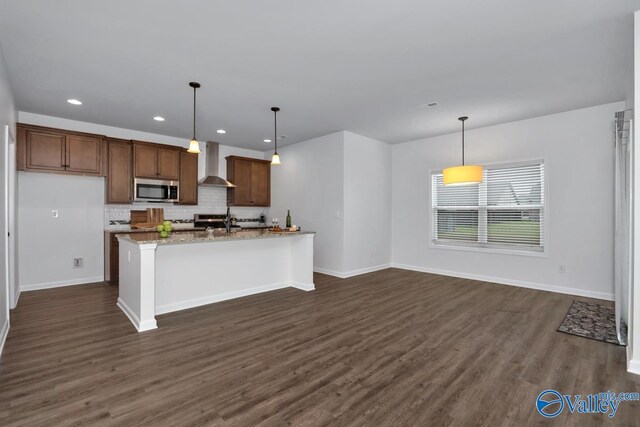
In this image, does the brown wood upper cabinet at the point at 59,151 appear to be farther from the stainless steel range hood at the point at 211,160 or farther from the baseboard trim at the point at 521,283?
the baseboard trim at the point at 521,283

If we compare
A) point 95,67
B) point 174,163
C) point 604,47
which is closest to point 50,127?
point 174,163

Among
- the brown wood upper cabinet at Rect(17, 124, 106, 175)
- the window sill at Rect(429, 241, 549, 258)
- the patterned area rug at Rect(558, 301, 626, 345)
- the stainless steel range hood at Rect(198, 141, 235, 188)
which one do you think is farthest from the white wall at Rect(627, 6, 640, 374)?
the brown wood upper cabinet at Rect(17, 124, 106, 175)

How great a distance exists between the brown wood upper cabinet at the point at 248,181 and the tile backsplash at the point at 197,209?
0.24 meters

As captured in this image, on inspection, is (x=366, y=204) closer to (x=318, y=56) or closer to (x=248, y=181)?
(x=248, y=181)

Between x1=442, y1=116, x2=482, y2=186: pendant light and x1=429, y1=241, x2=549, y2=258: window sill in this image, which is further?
x1=429, y1=241, x2=549, y2=258: window sill

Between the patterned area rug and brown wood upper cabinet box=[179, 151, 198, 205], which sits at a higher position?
brown wood upper cabinet box=[179, 151, 198, 205]

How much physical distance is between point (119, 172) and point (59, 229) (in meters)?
1.28

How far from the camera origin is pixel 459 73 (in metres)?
3.38

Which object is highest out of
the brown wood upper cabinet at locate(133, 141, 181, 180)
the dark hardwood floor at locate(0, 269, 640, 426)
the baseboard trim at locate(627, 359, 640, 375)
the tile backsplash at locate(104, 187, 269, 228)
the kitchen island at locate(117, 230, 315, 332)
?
the brown wood upper cabinet at locate(133, 141, 181, 180)

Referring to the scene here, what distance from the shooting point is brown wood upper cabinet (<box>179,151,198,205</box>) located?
608cm

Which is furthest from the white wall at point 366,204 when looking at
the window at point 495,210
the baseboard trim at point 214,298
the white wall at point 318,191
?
the baseboard trim at point 214,298

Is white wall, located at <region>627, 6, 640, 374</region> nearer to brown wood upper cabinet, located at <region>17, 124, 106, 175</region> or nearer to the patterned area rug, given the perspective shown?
the patterned area rug

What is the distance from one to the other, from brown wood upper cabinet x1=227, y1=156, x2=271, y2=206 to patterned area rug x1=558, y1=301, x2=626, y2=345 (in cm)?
576

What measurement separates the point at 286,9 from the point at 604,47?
2898mm
